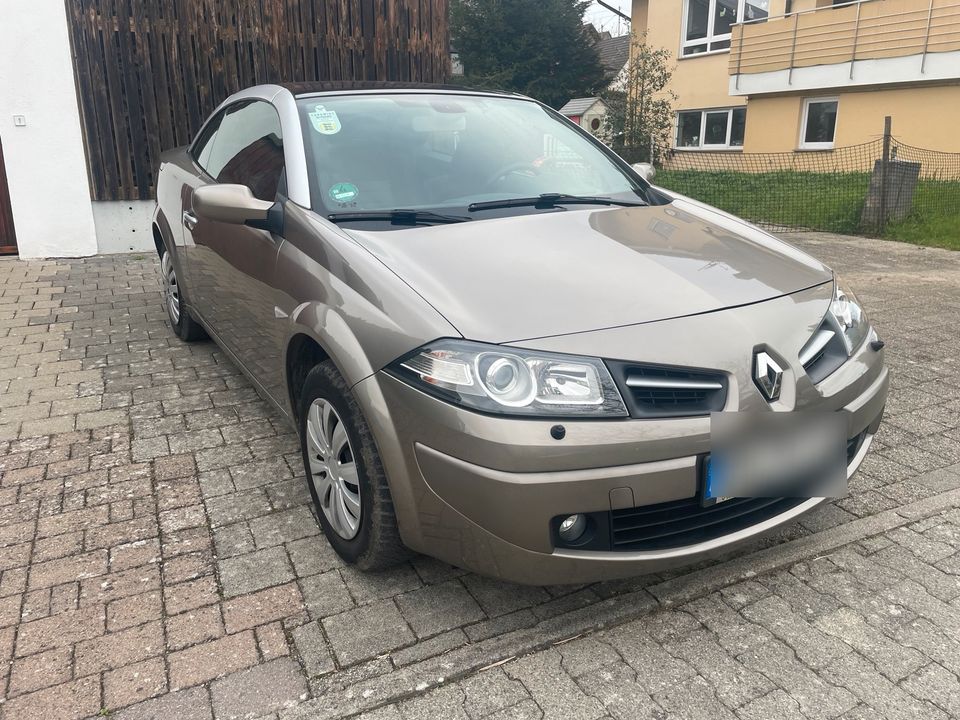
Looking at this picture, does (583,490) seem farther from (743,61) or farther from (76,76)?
(743,61)

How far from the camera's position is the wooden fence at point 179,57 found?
8.12 metres

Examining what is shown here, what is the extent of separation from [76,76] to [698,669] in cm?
Result: 852

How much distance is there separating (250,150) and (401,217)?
1.29 meters

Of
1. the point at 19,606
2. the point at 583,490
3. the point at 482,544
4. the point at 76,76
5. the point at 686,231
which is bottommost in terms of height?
the point at 19,606

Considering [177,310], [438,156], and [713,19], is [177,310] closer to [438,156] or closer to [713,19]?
[438,156]

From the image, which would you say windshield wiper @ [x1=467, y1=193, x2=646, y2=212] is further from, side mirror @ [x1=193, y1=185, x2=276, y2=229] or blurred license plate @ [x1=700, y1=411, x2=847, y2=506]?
blurred license plate @ [x1=700, y1=411, x2=847, y2=506]

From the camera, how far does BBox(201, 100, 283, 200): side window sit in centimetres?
331

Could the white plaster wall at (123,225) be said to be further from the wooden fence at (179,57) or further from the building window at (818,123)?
the building window at (818,123)

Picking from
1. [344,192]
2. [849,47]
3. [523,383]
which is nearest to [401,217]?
[344,192]

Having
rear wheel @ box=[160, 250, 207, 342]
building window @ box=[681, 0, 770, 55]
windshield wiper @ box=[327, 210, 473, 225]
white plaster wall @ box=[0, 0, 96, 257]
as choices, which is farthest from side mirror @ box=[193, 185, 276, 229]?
building window @ box=[681, 0, 770, 55]

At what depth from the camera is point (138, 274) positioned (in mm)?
7648

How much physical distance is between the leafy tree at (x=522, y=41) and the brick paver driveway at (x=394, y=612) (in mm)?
28274

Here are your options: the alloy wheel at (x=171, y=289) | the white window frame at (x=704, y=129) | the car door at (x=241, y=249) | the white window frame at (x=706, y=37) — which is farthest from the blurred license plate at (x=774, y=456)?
the white window frame at (x=706, y=37)

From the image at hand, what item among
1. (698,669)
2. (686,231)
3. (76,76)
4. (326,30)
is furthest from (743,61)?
(698,669)
